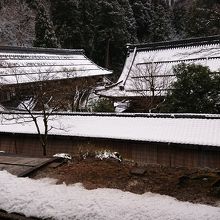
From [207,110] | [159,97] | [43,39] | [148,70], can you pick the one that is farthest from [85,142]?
[43,39]

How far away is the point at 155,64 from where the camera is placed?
24.7 metres

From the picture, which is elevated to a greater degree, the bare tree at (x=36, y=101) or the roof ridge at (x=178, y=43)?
the roof ridge at (x=178, y=43)

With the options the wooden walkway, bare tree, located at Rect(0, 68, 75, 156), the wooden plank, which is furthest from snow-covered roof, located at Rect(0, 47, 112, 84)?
the wooden plank

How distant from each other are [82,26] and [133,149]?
1327 inches

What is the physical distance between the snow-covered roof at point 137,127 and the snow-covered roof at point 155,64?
6.29 m

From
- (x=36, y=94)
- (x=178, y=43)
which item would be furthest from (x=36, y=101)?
(x=178, y=43)

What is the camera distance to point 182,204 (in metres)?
3.23

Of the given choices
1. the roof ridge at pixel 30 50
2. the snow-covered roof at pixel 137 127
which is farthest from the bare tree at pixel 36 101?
the roof ridge at pixel 30 50

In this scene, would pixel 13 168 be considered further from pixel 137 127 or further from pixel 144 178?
pixel 137 127

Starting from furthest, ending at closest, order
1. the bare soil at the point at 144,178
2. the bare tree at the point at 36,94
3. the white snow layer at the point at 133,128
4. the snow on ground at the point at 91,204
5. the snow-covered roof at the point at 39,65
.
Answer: the snow-covered roof at the point at 39,65
the bare tree at the point at 36,94
the white snow layer at the point at 133,128
the bare soil at the point at 144,178
the snow on ground at the point at 91,204

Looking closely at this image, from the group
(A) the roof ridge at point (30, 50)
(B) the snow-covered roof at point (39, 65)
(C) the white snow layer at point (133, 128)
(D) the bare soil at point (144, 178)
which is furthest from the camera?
(A) the roof ridge at point (30, 50)

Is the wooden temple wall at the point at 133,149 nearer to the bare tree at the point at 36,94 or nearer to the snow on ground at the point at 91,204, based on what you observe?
the bare tree at the point at 36,94

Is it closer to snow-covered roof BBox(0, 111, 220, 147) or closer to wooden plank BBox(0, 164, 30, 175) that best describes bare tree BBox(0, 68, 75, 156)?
snow-covered roof BBox(0, 111, 220, 147)

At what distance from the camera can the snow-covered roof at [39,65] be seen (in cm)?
2208
